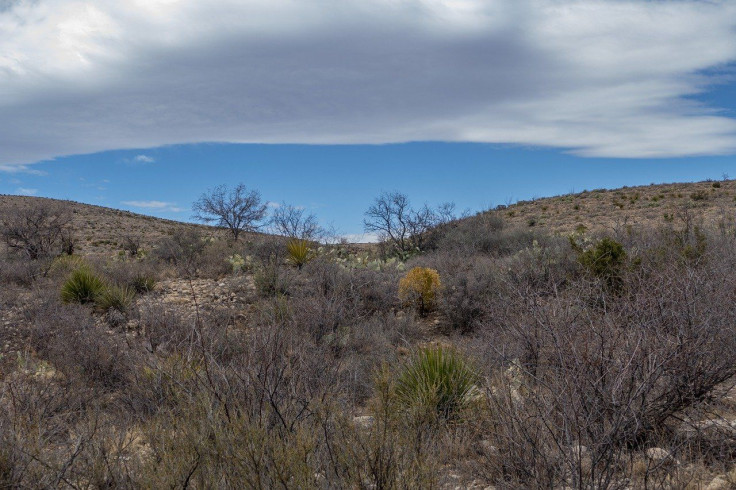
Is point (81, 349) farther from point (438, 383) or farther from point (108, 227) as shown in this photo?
point (108, 227)

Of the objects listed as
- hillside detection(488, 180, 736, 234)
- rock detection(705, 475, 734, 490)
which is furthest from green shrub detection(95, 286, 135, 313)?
hillside detection(488, 180, 736, 234)

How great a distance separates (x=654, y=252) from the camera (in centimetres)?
1084

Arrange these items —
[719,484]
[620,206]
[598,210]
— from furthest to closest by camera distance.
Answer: [598,210], [620,206], [719,484]

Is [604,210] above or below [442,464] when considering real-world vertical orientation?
above

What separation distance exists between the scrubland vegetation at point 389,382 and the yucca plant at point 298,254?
1.25 m

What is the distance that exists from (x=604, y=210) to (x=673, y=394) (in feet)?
87.4

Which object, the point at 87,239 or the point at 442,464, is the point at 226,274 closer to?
the point at 442,464

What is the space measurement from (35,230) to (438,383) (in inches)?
727

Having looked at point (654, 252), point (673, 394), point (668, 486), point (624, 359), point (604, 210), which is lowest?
point (668, 486)

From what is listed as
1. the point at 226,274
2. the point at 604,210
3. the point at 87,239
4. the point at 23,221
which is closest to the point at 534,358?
the point at 226,274

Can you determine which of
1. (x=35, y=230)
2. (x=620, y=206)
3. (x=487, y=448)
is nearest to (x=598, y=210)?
(x=620, y=206)

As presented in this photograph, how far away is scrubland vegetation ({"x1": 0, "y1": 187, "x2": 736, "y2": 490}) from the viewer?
3.67 m

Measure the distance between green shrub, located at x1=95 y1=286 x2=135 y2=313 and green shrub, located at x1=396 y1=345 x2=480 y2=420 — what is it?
7.50 m

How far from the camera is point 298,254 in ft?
50.8
